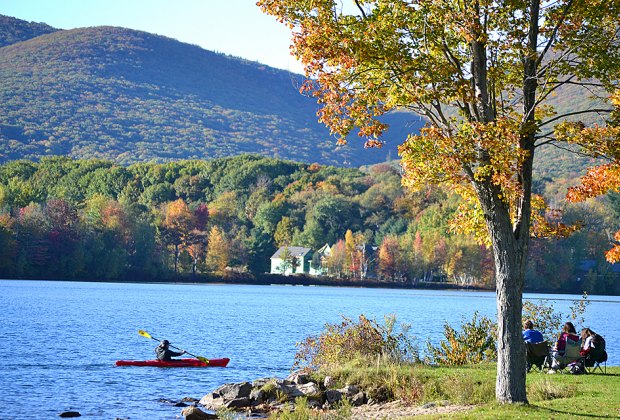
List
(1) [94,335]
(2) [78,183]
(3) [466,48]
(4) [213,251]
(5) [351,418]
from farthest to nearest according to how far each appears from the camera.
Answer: (2) [78,183], (4) [213,251], (1) [94,335], (5) [351,418], (3) [466,48]

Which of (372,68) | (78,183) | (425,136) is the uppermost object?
(78,183)

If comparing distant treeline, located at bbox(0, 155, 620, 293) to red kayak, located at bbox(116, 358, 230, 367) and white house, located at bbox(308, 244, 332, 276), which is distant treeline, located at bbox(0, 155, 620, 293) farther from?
red kayak, located at bbox(116, 358, 230, 367)

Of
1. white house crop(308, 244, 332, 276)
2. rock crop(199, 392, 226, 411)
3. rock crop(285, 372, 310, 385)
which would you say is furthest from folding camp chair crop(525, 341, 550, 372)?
white house crop(308, 244, 332, 276)

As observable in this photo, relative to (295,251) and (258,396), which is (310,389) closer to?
(258,396)

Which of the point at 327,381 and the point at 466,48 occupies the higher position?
the point at 466,48

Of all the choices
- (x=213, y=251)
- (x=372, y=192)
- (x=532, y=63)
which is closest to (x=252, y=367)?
(x=532, y=63)

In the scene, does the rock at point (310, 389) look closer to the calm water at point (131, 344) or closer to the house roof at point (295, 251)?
the calm water at point (131, 344)

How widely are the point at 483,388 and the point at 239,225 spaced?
126229mm

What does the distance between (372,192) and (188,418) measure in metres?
126

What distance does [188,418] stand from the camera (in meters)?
Answer: 20.2

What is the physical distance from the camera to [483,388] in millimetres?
18125

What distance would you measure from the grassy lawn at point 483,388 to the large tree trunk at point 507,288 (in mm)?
412

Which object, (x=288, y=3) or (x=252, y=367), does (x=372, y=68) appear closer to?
(x=288, y=3)

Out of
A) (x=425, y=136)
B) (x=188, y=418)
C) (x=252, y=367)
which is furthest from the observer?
(x=252, y=367)
